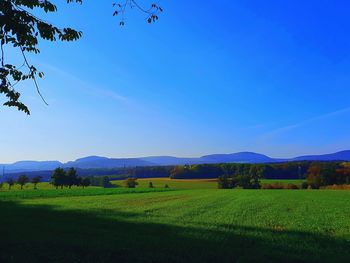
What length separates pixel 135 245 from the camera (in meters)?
15.3

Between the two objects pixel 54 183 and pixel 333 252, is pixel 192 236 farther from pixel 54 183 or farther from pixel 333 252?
pixel 54 183

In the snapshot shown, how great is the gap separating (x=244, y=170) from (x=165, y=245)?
15222 centimetres

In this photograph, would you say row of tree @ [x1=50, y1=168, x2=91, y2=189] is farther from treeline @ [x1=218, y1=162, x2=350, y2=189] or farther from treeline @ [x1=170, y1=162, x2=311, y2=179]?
treeline @ [x1=170, y1=162, x2=311, y2=179]

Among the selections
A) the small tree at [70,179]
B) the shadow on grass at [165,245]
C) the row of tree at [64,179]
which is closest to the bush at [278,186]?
the row of tree at [64,179]

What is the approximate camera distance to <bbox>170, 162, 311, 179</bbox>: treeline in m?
166

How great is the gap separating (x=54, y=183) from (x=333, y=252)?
12464cm

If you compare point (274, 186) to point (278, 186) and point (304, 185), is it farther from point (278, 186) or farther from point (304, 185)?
point (304, 185)

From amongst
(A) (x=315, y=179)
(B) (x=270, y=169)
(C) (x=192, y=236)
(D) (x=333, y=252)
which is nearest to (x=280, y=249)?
(D) (x=333, y=252)

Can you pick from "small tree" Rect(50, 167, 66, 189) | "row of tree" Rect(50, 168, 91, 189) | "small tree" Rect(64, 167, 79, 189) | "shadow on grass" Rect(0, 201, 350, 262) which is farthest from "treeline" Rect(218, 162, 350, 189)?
"shadow on grass" Rect(0, 201, 350, 262)

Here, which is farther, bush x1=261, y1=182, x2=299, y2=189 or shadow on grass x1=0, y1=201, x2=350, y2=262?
bush x1=261, y1=182, x2=299, y2=189

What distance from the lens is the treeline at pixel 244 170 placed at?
16575cm

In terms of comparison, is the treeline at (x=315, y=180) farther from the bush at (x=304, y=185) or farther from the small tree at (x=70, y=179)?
the small tree at (x=70, y=179)

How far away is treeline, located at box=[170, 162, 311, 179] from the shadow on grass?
469 feet

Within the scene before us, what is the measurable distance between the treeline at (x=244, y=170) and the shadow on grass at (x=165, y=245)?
14296cm
